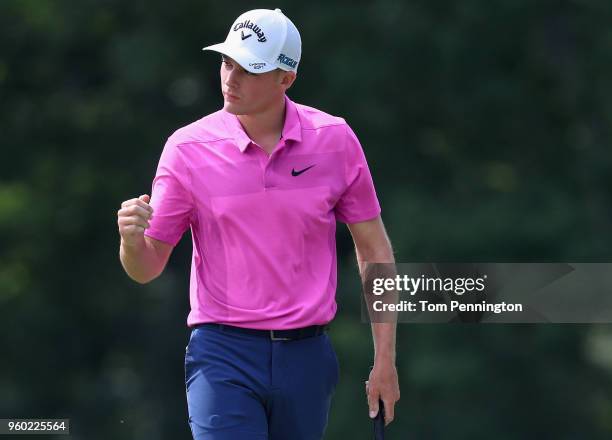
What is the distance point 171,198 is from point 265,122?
389 millimetres

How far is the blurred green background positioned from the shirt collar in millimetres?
11761

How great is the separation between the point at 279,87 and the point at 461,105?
13830mm

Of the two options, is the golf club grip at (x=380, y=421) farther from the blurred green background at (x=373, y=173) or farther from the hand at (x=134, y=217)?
the blurred green background at (x=373, y=173)

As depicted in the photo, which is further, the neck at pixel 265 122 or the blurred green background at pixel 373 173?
the blurred green background at pixel 373 173

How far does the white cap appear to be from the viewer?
16.7 feet

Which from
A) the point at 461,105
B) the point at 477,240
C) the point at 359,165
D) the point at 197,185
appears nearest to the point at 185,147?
the point at 197,185

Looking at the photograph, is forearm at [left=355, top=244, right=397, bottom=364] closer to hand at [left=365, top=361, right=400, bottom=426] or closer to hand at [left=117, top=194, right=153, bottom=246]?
hand at [left=365, top=361, right=400, bottom=426]

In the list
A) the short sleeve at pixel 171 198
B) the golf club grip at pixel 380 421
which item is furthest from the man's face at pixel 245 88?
the golf club grip at pixel 380 421

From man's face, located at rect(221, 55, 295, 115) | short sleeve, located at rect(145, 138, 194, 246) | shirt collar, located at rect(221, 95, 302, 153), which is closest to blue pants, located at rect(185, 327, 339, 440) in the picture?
short sleeve, located at rect(145, 138, 194, 246)

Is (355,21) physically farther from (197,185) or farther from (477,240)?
(197,185)

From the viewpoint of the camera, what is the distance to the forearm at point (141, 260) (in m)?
5.00

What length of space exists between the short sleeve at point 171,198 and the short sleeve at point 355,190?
0.50 metres

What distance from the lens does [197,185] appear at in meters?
5.07

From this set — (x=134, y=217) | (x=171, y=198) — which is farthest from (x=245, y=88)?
(x=134, y=217)
